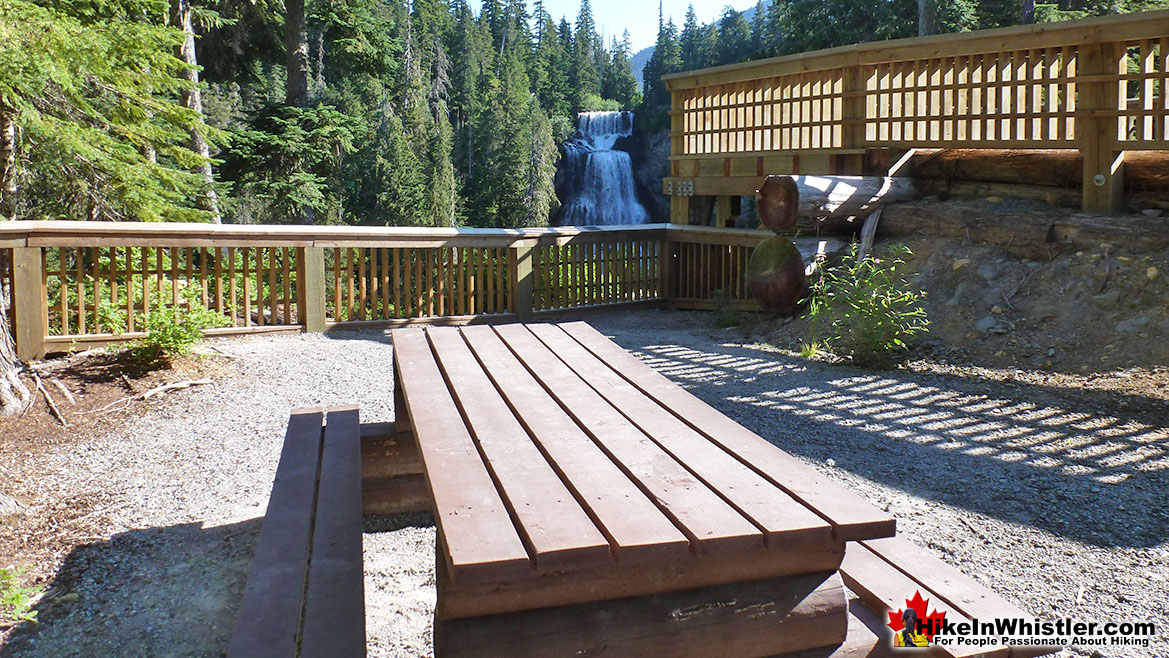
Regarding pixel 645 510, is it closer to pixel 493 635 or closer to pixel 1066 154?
pixel 493 635

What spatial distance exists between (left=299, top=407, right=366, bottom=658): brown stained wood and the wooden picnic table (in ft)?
1.37

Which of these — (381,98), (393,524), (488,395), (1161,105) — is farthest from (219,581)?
(381,98)

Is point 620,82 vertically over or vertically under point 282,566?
over

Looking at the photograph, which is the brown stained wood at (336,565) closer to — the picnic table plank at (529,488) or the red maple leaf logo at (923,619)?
the picnic table plank at (529,488)

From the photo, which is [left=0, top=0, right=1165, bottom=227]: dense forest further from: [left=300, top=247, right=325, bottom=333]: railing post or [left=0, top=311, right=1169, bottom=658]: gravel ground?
[left=0, top=311, right=1169, bottom=658]: gravel ground

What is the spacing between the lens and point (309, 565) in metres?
2.82

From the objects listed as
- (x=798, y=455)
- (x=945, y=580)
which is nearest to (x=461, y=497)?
(x=945, y=580)

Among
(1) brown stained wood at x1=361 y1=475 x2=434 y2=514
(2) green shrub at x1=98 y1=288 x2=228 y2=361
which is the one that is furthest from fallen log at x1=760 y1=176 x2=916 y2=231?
(1) brown stained wood at x1=361 y1=475 x2=434 y2=514

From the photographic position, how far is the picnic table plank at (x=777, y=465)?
2.02m

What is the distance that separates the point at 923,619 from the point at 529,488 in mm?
1079

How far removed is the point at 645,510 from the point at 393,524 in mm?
2629

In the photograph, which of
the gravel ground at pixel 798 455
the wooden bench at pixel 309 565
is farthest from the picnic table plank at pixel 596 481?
the gravel ground at pixel 798 455

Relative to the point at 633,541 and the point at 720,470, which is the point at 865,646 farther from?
the point at 633,541

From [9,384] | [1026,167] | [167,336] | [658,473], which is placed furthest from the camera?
[1026,167]
